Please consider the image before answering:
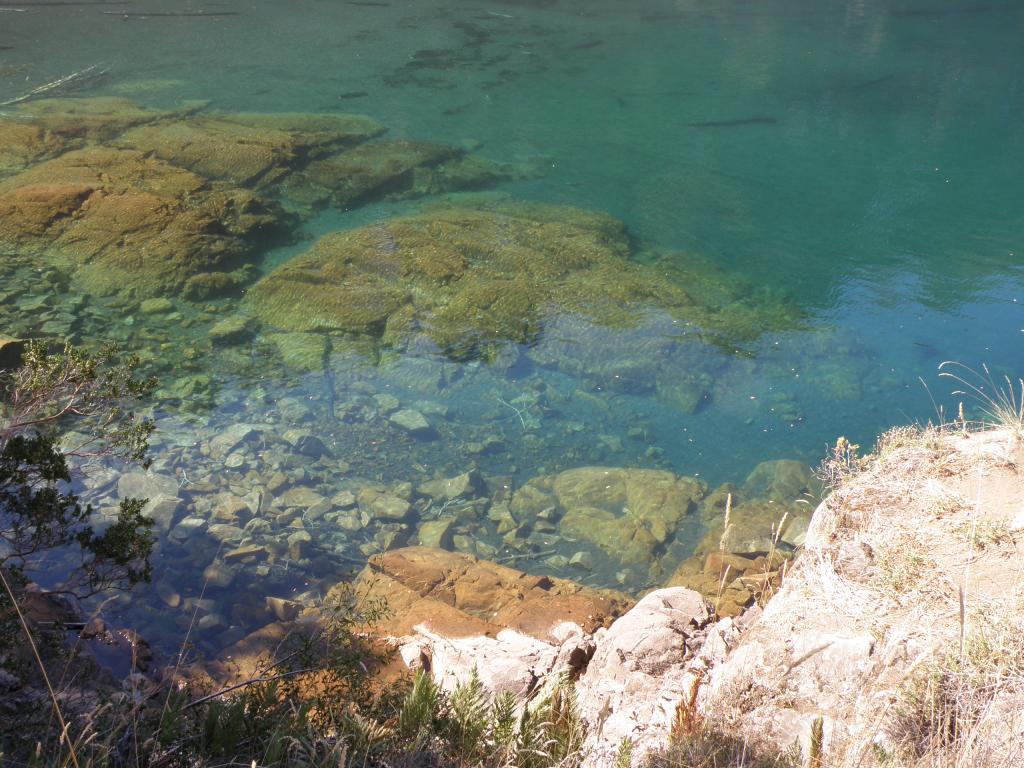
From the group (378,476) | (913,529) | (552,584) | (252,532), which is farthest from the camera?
(378,476)

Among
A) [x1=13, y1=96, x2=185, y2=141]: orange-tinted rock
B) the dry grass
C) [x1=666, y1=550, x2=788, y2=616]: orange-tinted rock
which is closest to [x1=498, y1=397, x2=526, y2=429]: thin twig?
[x1=666, y1=550, x2=788, y2=616]: orange-tinted rock

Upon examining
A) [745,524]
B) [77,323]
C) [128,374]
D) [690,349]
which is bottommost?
[745,524]

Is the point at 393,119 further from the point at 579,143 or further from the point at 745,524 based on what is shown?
the point at 745,524

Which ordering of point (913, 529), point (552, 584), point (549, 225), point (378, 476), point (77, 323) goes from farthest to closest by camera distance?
point (549, 225), point (77, 323), point (378, 476), point (552, 584), point (913, 529)

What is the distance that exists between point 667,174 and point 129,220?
26.2 feet

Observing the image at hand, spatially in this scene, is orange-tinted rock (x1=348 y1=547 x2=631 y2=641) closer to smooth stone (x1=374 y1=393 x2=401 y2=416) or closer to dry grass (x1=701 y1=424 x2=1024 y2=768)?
dry grass (x1=701 y1=424 x2=1024 y2=768)

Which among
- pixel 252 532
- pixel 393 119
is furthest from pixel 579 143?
pixel 252 532

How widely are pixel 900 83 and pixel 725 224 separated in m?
9.65

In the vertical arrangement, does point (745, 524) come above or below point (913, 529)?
below

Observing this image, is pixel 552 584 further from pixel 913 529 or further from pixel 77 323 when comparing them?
pixel 77 323

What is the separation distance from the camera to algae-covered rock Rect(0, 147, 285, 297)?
891 cm

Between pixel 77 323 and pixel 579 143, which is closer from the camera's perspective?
pixel 77 323

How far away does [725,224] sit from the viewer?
36.7 feet

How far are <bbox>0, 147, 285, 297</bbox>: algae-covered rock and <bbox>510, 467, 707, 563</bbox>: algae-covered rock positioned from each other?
5.05 meters
